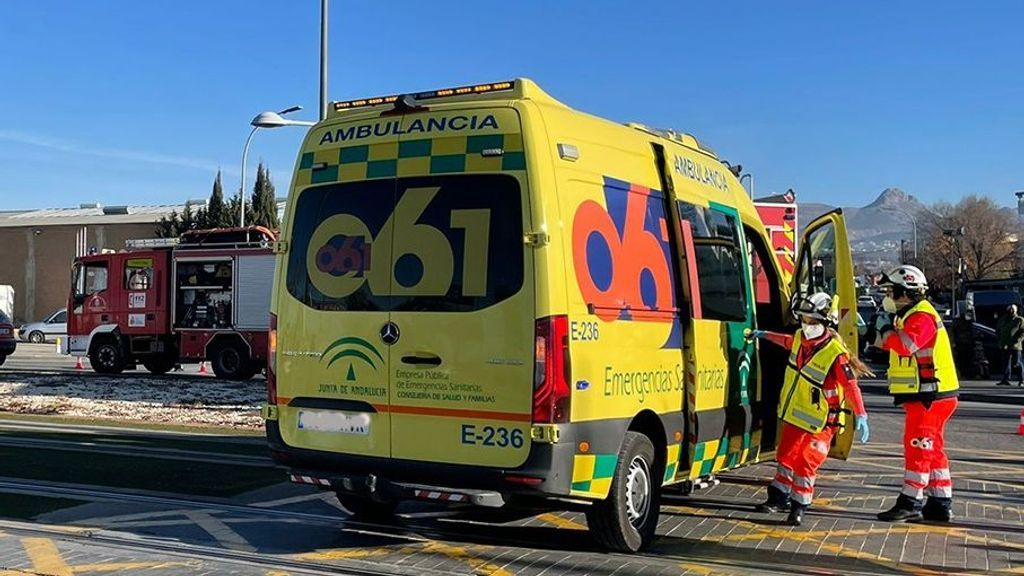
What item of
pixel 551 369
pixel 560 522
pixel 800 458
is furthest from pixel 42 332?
pixel 551 369

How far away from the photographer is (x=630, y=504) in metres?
6.04

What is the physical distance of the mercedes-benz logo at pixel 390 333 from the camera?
18.9 feet

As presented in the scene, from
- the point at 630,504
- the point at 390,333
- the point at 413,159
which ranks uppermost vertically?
the point at 413,159

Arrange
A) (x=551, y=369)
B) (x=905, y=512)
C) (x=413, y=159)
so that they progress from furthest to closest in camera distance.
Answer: (x=905, y=512), (x=413, y=159), (x=551, y=369)

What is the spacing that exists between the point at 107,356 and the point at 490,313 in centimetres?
1898

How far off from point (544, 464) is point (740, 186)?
3939 mm

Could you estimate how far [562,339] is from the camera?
5.31 metres

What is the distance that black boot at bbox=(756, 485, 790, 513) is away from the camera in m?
7.42

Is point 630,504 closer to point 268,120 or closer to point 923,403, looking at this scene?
point 923,403

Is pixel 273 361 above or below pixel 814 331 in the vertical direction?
below

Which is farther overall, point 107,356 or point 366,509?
point 107,356

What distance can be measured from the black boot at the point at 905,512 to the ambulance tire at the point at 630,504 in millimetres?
2110

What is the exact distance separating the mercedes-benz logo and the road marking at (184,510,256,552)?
5.58 feet

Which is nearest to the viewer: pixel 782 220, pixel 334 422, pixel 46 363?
pixel 334 422
